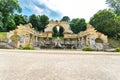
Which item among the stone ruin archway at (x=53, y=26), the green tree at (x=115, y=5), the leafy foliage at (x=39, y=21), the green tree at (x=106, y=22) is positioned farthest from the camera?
the leafy foliage at (x=39, y=21)

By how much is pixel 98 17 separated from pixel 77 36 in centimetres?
628

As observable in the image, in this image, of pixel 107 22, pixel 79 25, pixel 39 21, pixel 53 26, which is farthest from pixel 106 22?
pixel 39 21

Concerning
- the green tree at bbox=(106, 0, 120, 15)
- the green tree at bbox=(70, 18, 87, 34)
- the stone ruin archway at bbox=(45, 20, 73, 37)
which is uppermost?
the green tree at bbox=(106, 0, 120, 15)

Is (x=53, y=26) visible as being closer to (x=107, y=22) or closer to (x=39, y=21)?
(x=107, y=22)

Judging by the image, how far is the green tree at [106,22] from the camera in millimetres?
34938

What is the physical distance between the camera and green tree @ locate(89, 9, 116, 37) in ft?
115

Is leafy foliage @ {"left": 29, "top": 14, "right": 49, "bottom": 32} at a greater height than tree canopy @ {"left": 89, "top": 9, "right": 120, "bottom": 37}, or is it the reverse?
leafy foliage @ {"left": 29, "top": 14, "right": 49, "bottom": 32}

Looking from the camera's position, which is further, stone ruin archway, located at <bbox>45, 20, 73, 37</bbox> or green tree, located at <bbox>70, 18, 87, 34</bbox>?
green tree, located at <bbox>70, 18, 87, 34</bbox>

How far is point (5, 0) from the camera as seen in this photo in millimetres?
34969

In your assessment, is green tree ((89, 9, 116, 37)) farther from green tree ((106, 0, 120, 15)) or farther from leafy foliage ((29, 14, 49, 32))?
leafy foliage ((29, 14, 49, 32))

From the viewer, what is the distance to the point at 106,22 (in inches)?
1385

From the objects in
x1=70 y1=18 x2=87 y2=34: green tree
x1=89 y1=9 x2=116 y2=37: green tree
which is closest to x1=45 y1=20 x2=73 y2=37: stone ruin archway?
x1=89 y1=9 x2=116 y2=37: green tree


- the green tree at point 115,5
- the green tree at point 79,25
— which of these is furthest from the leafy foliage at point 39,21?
the green tree at point 115,5

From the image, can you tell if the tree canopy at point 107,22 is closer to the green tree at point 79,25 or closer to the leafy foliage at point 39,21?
the green tree at point 79,25
